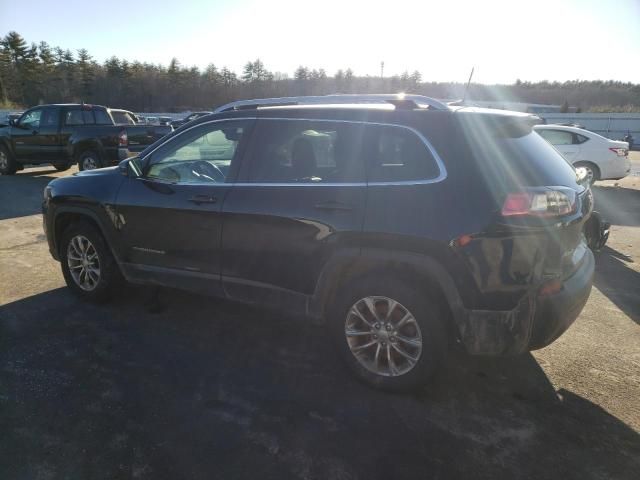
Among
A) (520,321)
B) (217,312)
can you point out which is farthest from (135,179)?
(520,321)

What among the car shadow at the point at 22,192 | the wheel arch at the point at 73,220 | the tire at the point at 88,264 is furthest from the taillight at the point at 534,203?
the car shadow at the point at 22,192

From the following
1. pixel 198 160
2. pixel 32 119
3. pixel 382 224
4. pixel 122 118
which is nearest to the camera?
pixel 382 224

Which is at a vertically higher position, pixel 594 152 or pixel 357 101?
pixel 357 101

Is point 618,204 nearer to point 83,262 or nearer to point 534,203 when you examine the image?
point 534,203

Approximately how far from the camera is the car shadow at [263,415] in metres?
2.33

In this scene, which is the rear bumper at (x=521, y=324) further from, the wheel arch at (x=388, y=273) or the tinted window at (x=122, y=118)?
the tinted window at (x=122, y=118)

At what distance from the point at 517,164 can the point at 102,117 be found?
41.1ft

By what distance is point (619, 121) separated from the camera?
44719 millimetres

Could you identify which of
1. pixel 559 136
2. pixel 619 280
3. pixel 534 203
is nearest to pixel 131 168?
pixel 534 203

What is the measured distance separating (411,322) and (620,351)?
2.02m

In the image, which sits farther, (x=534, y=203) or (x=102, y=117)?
(x=102, y=117)

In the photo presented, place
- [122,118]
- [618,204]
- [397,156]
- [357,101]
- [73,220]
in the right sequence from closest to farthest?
[397,156] < [357,101] < [73,220] < [618,204] < [122,118]

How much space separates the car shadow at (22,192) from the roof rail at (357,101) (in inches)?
264

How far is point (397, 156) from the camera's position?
2871mm
